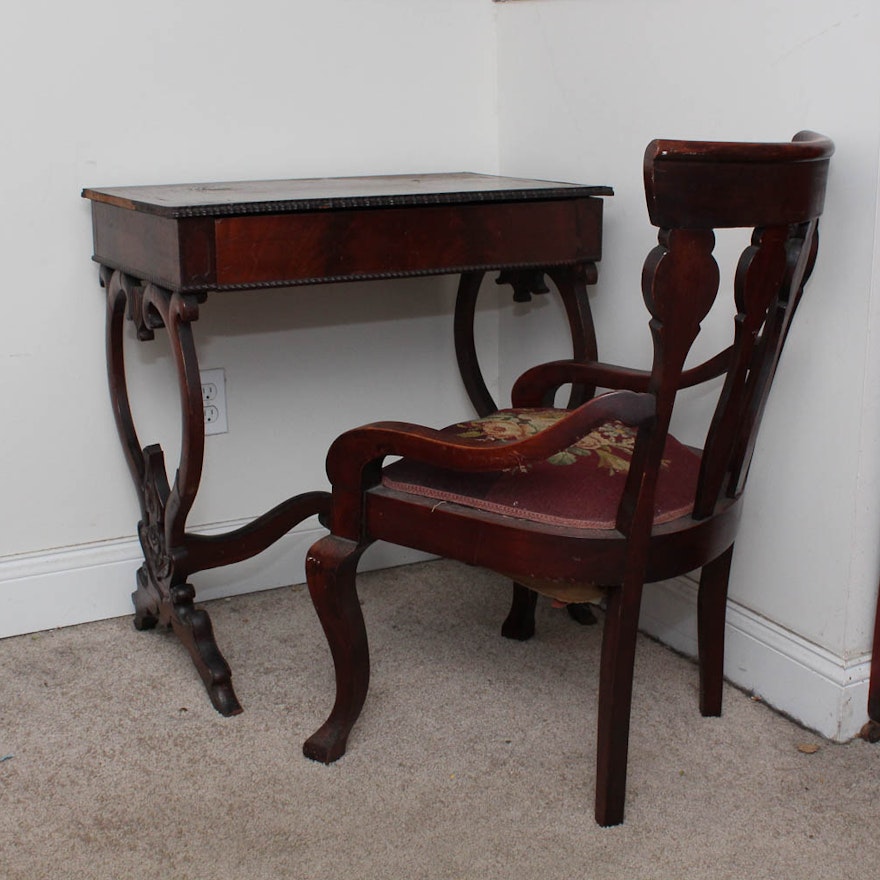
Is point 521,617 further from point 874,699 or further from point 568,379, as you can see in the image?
point 874,699

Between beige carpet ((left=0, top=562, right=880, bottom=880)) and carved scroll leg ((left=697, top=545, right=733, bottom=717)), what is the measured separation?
44mm

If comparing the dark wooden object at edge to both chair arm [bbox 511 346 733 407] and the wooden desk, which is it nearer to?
chair arm [bbox 511 346 733 407]

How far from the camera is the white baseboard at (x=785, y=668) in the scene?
171cm

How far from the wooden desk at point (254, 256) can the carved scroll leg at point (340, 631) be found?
230 millimetres

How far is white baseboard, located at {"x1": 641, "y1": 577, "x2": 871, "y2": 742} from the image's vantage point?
1.71 m

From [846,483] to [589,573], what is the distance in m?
0.47

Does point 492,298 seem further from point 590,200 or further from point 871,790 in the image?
point 871,790

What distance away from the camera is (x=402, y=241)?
5.71 ft

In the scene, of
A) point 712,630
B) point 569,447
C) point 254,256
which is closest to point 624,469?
point 569,447

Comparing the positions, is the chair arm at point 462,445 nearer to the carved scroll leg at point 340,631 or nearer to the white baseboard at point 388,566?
the carved scroll leg at point 340,631

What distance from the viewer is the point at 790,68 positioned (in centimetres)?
164

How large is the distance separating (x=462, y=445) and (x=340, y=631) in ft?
1.19

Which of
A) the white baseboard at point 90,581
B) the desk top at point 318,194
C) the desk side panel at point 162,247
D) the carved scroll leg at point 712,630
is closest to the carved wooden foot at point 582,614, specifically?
the carved scroll leg at point 712,630

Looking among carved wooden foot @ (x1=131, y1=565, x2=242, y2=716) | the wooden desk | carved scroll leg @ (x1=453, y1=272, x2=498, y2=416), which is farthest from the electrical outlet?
carved scroll leg @ (x1=453, y1=272, x2=498, y2=416)
